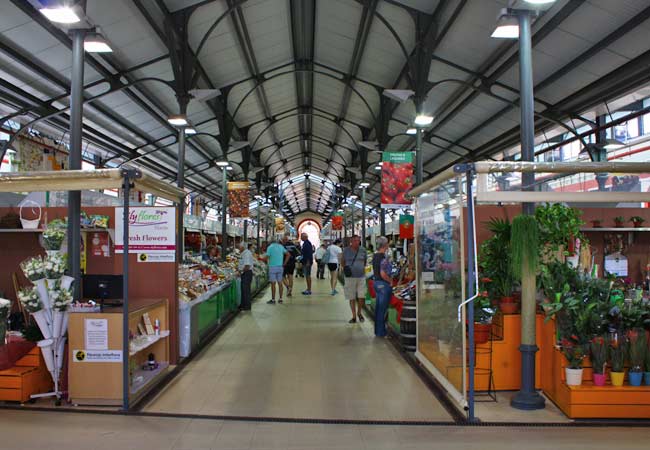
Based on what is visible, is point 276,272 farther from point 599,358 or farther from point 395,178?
point 599,358

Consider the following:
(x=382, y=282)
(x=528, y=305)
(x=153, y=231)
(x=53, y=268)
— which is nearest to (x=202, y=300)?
(x=153, y=231)

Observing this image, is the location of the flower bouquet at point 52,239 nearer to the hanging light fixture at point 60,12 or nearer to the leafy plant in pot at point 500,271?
the hanging light fixture at point 60,12

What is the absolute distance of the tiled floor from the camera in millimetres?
3561

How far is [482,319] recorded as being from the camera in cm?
480

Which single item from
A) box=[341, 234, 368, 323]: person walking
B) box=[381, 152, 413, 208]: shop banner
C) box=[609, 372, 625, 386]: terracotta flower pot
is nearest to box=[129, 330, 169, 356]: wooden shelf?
box=[341, 234, 368, 323]: person walking

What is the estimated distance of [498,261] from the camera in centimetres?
498

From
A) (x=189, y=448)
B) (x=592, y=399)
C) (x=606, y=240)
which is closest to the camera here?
(x=189, y=448)

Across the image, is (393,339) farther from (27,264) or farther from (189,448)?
(27,264)

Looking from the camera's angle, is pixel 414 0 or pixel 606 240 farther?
pixel 414 0

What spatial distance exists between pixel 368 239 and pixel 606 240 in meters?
16.3

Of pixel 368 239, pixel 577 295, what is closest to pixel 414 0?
pixel 577 295

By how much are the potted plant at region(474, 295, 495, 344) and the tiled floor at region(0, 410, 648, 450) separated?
0.99m

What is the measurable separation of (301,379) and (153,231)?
7.62ft

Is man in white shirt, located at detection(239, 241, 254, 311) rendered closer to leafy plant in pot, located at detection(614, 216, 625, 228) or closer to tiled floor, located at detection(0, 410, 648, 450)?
tiled floor, located at detection(0, 410, 648, 450)
